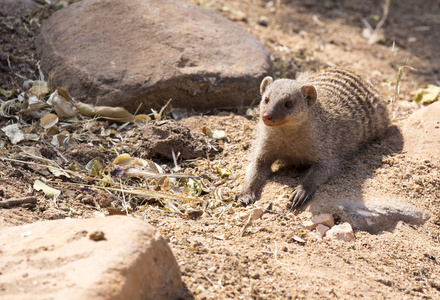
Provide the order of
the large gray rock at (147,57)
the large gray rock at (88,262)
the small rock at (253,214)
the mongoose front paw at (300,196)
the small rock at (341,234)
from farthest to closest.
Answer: the large gray rock at (147,57), the mongoose front paw at (300,196), the small rock at (253,214), the small rock at (341,234), the large gray rock at (88,262)

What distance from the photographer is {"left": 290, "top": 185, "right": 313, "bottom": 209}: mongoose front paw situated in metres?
3.39

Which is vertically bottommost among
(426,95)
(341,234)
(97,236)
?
(426,95)

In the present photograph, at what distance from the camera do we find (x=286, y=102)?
11.6 ft

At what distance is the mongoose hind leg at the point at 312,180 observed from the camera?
3.41 meters

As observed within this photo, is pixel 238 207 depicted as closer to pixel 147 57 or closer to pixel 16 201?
pixel 16 201

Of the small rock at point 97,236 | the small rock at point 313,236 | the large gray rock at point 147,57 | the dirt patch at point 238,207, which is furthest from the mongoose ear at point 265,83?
the small rock at point 97,236

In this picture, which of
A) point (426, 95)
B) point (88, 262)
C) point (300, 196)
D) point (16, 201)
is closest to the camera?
point (88, 262)

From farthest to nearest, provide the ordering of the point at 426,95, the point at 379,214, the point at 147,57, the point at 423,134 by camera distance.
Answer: the point at 426,95
the point at 147,57
the point at 423,134
the point at 379,214

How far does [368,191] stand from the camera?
346 cm

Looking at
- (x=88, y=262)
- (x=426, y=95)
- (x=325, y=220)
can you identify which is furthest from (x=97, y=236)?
(x=426, y=95)

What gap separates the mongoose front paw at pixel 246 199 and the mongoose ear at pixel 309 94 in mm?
841

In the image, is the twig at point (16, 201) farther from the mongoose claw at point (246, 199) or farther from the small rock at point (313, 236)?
the small rock at point (313, 236)

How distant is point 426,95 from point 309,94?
83.0 inches

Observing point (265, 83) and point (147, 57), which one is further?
point (147, 57)
